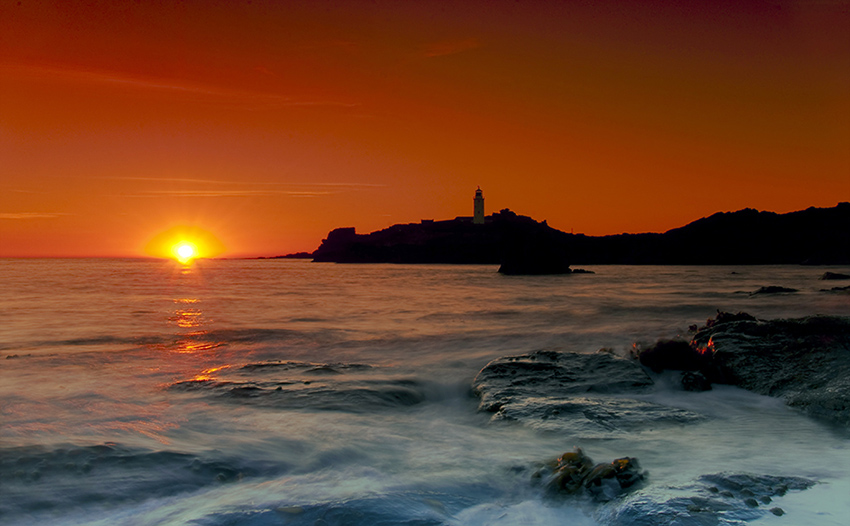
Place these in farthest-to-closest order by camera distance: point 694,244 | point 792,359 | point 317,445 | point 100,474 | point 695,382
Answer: point 694,244
point 792,359
point 695,382
point 317,445
point 100,474

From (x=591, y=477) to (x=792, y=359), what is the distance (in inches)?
183

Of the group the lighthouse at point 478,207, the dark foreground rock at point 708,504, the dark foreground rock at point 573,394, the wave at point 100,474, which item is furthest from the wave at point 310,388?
the lighthouse at point 478,207

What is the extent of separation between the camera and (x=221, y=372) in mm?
7934

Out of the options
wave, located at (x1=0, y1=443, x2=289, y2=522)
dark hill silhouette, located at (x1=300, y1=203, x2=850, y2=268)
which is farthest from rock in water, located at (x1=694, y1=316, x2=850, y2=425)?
dark hill silhouette, located at (x1=300, y1=203, x2=850, y2=268)

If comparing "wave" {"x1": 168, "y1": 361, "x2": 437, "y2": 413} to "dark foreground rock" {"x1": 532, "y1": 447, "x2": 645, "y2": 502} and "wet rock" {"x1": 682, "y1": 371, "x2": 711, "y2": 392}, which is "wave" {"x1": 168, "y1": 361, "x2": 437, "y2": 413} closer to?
"dark foreground rock" {"x1": 532, "y1": 447, "x2": 645, "y2": 502}

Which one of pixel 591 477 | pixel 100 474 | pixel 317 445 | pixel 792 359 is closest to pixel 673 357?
pixel 792 359

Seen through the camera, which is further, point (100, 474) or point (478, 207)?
point (478, 207)

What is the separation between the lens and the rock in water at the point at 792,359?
5398mm

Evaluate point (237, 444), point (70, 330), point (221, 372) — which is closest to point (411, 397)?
point (237, 444)

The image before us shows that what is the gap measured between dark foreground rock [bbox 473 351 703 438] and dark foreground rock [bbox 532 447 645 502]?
1008mm

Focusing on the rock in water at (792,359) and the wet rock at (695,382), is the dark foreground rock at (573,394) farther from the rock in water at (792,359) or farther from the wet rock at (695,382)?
the rock in water at (792,359)

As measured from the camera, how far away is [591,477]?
343 cm

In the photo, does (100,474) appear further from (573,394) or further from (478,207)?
(478,207)

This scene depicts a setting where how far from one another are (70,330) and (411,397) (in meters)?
10.6
